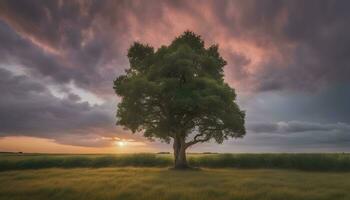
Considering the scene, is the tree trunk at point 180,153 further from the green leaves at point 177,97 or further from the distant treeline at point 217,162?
the distant treeline at point 217,162

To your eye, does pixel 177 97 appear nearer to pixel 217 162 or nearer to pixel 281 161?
pixel 217 162

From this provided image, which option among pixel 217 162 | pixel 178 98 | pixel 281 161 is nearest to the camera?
pixel 178 98

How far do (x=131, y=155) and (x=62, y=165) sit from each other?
37.3 feet

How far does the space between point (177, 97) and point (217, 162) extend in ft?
50.7

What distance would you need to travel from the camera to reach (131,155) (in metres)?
53.4

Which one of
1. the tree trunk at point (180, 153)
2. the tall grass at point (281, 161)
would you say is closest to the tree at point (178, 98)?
the tree trunk at point (180, 153)

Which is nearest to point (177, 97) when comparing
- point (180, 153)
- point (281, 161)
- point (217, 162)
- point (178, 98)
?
point (178, 98)

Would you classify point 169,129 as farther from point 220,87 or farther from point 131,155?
point 131,155

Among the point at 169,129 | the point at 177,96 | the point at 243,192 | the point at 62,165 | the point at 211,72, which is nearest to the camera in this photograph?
the point at 243,192

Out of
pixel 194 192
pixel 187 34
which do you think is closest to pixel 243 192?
pixel 194 192

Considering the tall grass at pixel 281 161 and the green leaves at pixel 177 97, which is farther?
the tall grass at pixel 281 161

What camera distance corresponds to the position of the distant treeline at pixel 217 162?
45219mm

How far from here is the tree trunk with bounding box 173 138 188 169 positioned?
42169 millimetres

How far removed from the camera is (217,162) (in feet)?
160
